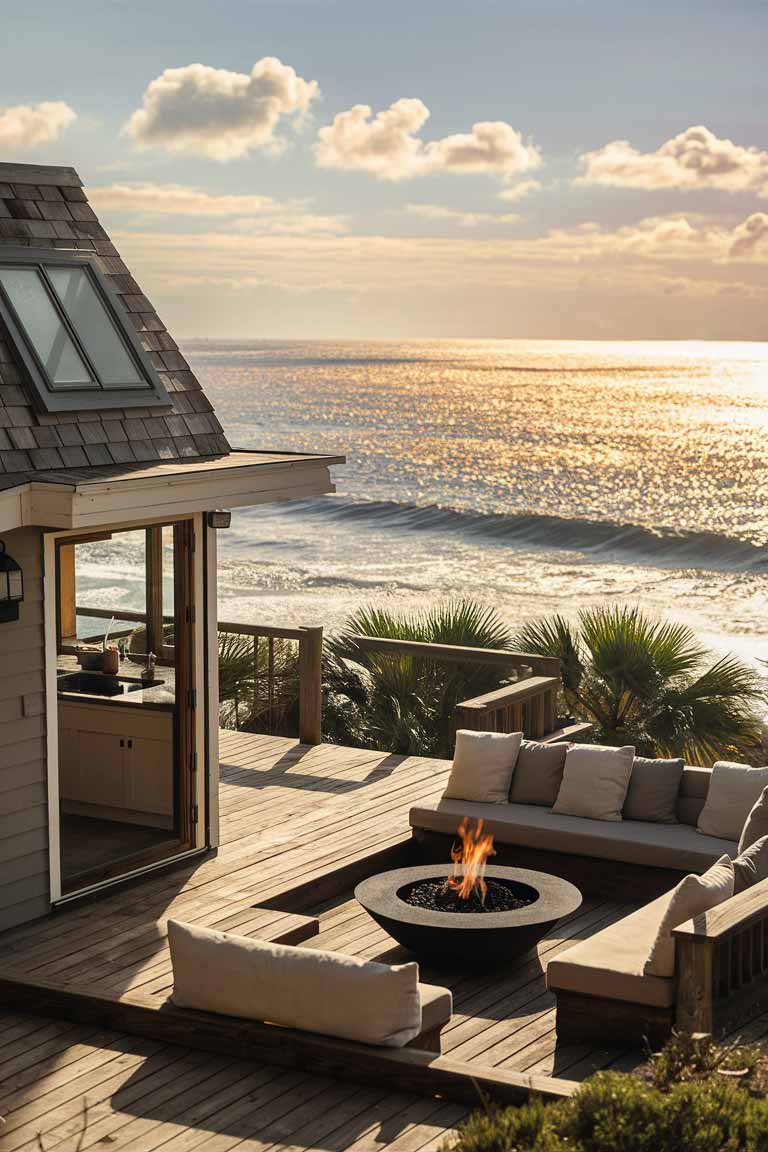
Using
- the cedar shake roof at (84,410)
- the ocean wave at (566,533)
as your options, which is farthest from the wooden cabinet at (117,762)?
the ocean wave at (566,533)

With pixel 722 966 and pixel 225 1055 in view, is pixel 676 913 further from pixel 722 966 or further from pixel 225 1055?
pixel 225 1055

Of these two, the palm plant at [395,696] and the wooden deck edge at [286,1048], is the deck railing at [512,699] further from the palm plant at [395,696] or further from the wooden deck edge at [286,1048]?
the wooden deck edge at [286,1048]

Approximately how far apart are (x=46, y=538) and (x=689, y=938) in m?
3.71

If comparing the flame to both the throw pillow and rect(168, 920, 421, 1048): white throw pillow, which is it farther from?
rect(168, 920, 421, 1048): white throw pillow

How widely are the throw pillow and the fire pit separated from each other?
0.86 m

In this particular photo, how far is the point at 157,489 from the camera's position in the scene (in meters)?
7.70

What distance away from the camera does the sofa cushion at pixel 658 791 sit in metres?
8.84

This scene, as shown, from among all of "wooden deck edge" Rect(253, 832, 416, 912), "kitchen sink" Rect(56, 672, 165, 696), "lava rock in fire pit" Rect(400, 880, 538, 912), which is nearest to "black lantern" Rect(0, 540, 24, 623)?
"kitchen sink" Rect(56, 672, 165, 696)

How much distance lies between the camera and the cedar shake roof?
25.1ft

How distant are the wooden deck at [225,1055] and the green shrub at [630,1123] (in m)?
0.71

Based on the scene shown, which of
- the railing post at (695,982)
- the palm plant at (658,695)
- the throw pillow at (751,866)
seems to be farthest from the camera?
the palm plant at (658,695)

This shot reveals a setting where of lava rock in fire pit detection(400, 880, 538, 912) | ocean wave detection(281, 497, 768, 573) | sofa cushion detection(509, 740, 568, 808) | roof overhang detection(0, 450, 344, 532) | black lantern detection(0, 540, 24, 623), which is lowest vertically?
ocean wave detection(281, 497, 768, 573)

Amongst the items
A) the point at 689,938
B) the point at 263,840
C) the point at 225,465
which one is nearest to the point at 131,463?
the point at 225,465

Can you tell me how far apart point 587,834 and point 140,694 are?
112 inches
